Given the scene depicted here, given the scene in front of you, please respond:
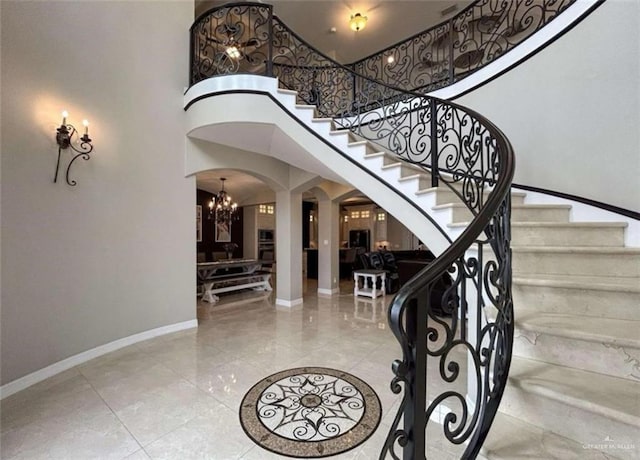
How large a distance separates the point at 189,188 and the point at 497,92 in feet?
14.0

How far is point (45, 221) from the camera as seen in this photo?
2707 millimetres

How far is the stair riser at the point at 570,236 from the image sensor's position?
6.98 ft

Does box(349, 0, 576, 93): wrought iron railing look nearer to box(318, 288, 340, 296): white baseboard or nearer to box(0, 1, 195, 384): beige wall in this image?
box(0, 1, 195, 384): beige wall

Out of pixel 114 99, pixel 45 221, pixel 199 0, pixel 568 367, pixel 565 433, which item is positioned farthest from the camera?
pixel 199 0

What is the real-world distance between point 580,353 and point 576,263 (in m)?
0.80

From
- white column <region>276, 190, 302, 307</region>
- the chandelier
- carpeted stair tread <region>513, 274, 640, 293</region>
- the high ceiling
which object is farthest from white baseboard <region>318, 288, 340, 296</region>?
carpeted stair tread <region>513, 274, 640, 293</region>

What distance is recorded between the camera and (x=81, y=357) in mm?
3000

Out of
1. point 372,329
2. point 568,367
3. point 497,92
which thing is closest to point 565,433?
point 568,367

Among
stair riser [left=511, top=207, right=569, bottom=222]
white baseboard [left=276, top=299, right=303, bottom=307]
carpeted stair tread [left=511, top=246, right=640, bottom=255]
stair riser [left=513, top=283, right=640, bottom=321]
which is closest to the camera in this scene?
stair riser [left=513, top=283, right=640, bottom=321]

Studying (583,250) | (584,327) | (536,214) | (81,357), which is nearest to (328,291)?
(81,357)

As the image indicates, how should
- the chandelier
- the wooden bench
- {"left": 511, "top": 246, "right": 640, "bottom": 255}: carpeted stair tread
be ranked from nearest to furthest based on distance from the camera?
{"left": 511, "top": 246, "right": 640, "bottom": 255}: carpeted stair tread
the wooden bench
the chandelier

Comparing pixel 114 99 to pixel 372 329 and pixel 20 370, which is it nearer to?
pixel 20 370

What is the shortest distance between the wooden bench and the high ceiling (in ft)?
7.87

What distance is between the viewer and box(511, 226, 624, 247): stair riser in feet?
6.98
